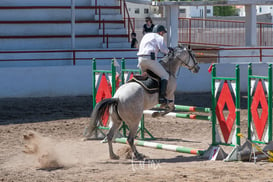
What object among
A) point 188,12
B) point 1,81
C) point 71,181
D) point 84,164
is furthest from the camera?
point 188,12

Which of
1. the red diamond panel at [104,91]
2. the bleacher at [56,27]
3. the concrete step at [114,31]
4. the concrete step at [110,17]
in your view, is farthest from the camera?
the concrete step at [110,17]

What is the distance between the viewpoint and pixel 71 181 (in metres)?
7.58

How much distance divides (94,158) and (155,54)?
1.89 m

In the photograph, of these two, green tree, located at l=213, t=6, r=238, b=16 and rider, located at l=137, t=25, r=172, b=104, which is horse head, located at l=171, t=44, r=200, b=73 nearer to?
rider, located at l=137, t=25, r=172, b=104

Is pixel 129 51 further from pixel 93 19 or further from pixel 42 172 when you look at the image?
pixel 42 172

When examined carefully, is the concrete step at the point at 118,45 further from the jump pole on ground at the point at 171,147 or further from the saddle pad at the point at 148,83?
Result: the saddle pad at the point at 148,83

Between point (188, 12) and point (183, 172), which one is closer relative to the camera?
point (183, 172)

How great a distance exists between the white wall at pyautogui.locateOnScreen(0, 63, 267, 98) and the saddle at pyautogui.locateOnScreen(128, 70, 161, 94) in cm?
834

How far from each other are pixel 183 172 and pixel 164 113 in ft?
6.74

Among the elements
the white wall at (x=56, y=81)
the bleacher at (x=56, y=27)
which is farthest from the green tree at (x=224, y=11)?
the white wall at (x=56, y=81)

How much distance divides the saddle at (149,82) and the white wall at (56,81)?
8345 millimetres

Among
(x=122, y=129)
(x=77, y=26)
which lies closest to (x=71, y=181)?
(x=122, y=129)

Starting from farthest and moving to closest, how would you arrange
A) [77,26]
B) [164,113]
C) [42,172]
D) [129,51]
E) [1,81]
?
1. [77,26]
2. [129,51]
3. [1,81]
4. [164,113]
5. [42,172]

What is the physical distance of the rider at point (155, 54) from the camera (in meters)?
9.36
